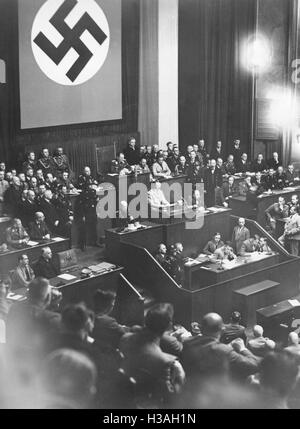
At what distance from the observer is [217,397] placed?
512 cm

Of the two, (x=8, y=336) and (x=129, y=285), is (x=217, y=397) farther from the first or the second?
(x=129, y=285)

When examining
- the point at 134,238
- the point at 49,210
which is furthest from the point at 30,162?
the point at 134,238

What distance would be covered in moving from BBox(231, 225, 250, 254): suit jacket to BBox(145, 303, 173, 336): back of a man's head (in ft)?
21.4

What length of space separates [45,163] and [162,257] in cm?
363

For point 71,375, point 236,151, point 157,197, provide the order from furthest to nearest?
point 236,151 → point 157,197 → point 71,375

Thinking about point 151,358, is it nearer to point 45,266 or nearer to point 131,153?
point 45,266

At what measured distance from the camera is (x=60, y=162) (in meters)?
12.9

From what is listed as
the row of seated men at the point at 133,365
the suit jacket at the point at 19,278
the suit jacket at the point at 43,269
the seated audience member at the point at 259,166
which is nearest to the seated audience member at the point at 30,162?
the suit jacket at the point at 43,269

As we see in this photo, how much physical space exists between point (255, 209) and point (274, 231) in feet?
1.86

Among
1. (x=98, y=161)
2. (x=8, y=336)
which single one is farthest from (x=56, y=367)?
(x=98, y=161)

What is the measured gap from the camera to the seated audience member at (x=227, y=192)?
1342cm

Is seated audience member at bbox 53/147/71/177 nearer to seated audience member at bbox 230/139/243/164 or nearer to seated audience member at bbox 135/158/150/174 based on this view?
seated audience member at bbox 135/158/150/174

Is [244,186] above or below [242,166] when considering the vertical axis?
below

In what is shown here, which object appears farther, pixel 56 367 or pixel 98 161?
pixel 98 161
